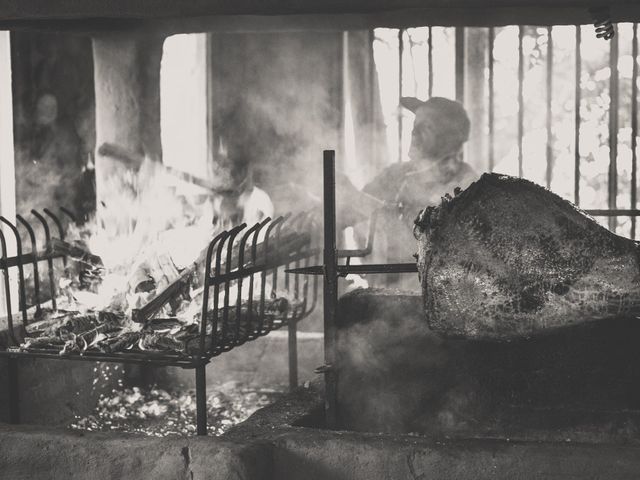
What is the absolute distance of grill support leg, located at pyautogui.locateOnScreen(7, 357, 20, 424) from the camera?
3.82m

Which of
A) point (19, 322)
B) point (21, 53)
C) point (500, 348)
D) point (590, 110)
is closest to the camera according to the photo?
point (500, 348)

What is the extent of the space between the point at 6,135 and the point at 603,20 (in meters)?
3.88

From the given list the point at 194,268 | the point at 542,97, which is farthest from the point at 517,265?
the point at 542,97

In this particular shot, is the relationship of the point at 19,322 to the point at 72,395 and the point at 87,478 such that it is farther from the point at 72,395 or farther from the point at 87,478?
the point at 87,478

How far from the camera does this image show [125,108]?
17.7ft

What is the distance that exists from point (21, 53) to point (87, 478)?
294cm

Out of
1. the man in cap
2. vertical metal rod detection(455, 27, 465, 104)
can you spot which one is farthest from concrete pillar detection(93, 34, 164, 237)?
vertical metal rod detection(455, 27, 465, 104)

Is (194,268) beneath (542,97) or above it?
beneath

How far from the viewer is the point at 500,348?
3.50 metres

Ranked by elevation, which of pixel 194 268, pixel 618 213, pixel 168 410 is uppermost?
pixel 618 213

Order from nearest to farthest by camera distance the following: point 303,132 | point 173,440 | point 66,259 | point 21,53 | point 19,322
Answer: point 173,440
point 19,322
point 66,259
point 21,53
point 303,132

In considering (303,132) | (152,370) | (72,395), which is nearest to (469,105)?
(303,132)

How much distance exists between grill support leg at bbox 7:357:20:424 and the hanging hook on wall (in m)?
2.90

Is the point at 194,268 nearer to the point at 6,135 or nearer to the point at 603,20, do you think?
the point at 603,20
